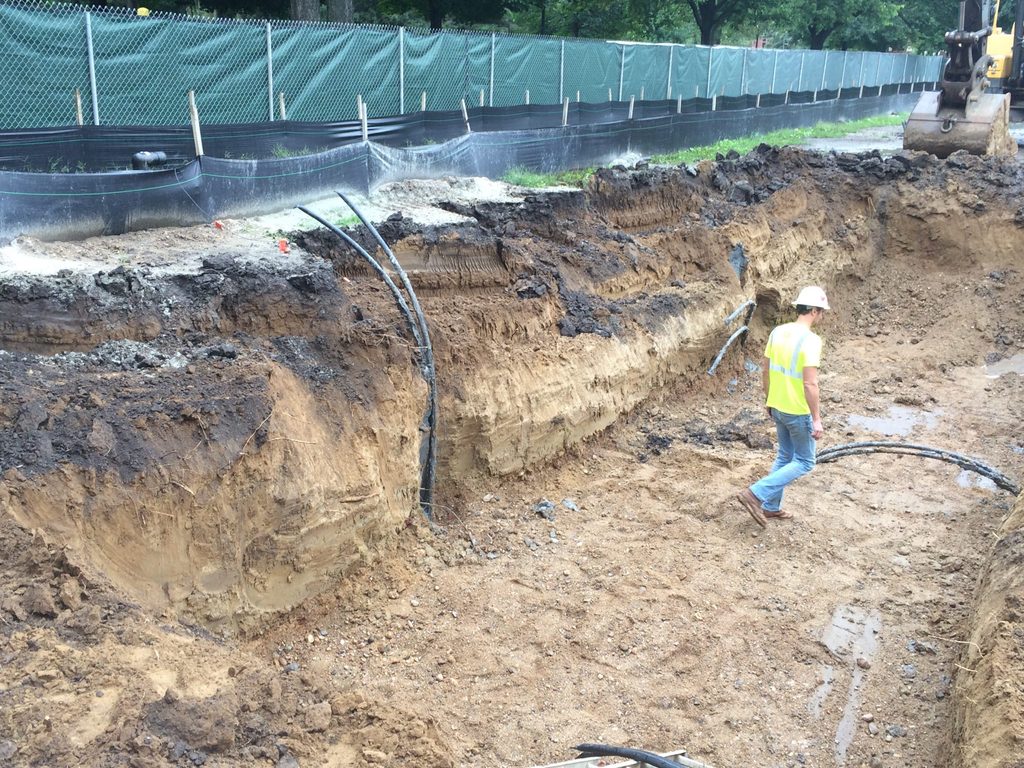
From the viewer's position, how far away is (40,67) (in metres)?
11.6

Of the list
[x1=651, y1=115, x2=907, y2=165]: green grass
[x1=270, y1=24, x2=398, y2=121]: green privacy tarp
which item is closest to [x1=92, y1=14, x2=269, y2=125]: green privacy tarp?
[x1=270, y1=24, x2=398, y2=121]: green privacy tarp

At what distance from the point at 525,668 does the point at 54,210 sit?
19.3ft

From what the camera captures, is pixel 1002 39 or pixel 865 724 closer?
pixel 865 724

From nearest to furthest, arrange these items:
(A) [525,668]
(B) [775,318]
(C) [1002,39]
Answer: (A) [525,668]
(B) [775,318]
(C) [1002,39]

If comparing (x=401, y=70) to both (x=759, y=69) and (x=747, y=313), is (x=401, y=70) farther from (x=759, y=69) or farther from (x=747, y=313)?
(x=759, y=69)

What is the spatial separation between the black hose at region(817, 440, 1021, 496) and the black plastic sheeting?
6.25 metres

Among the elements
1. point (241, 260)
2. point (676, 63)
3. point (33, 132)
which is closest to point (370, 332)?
point (241, 260)

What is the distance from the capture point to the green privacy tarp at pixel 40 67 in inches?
447

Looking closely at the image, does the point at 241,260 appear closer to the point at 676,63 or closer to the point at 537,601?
the point at 537,601

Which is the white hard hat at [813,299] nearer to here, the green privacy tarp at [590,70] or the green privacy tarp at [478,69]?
the green privacy tarp at [478,69]

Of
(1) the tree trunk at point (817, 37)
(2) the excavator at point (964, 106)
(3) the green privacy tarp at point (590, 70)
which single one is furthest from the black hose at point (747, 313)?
(1) the tree trunk at point (817, 37)

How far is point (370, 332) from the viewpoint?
7.38 m

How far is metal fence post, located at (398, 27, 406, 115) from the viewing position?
1658cm

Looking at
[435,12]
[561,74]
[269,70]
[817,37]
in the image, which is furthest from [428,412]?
[817,37]
